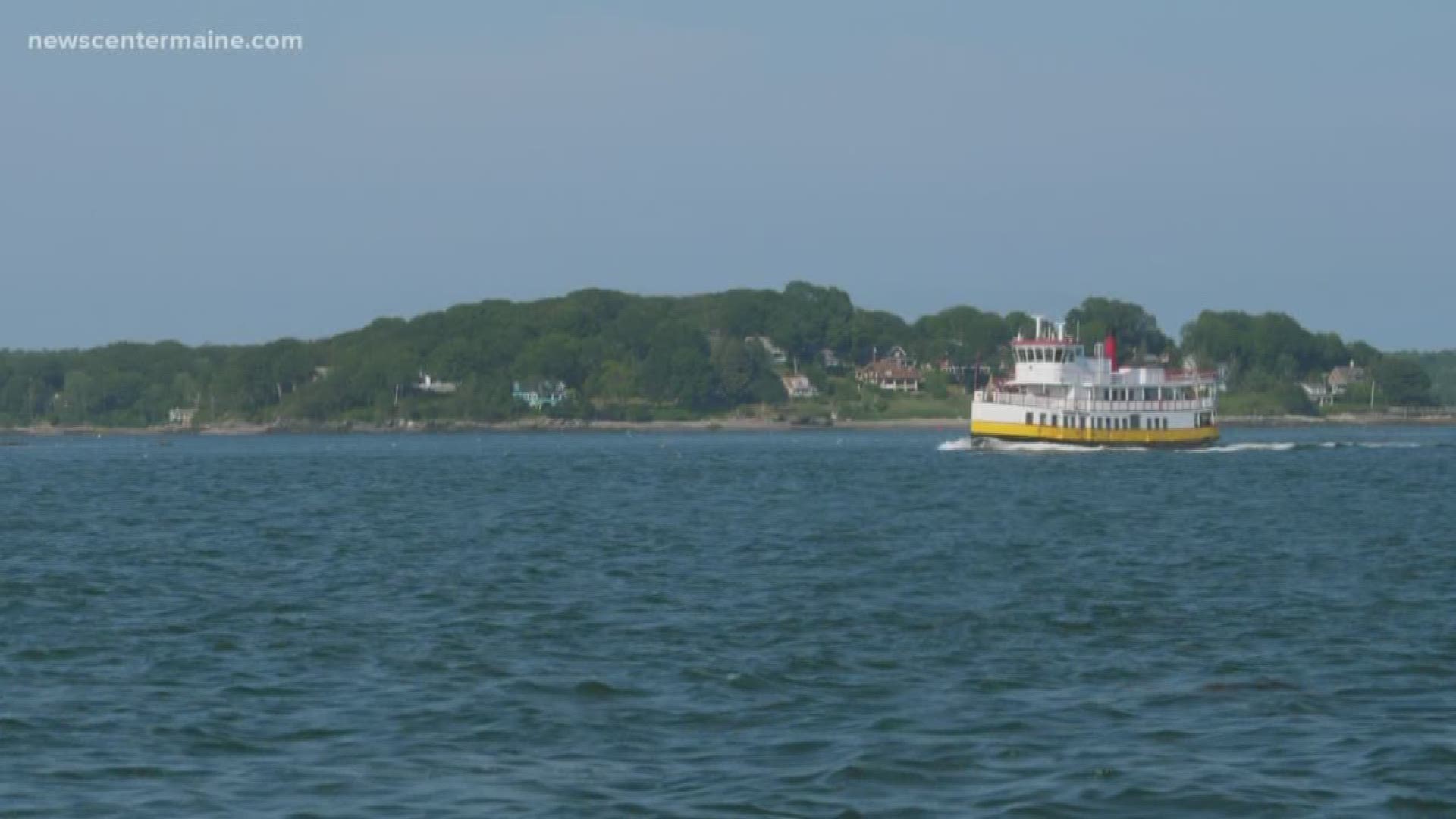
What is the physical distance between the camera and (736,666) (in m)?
29.4

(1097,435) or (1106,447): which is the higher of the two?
(1097,435)

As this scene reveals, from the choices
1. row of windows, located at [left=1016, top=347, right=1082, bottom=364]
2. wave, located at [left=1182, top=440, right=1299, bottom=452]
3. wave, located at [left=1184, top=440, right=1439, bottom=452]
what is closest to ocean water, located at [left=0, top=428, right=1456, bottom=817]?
row of windows, located at [left=1016, top=347, right=1082, bottom=364]

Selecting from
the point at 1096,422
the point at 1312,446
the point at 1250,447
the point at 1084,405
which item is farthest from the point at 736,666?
the point at 1312,446

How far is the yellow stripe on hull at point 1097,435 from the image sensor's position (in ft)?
393

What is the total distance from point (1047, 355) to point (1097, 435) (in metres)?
6.06

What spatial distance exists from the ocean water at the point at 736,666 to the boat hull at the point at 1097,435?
52.0 metres

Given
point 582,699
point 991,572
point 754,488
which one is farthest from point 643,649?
point 754,488

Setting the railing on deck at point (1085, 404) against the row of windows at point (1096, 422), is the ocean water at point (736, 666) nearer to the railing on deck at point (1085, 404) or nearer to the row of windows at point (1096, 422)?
the row of windows at point (1096, 422)

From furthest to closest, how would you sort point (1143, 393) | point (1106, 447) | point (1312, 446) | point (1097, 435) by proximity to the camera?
point (1312, 446)
point (1106, 447)
point (1143, 393)
point (1097, 435)

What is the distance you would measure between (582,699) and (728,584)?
1621 centimetres

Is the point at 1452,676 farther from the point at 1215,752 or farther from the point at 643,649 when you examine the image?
the point at 643,649

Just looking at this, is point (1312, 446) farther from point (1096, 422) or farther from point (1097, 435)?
point (1097, 435)

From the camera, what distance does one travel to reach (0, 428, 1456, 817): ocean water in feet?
69.0

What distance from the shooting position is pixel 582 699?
26.5 meters
